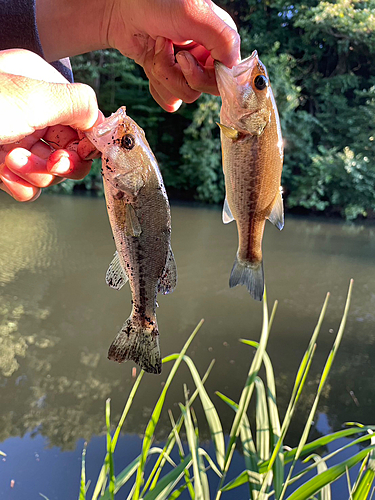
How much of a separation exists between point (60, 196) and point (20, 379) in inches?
464

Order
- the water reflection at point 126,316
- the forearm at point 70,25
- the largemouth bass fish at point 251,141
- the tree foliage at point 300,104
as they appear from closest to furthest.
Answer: the largemouth bass fish at point 251,141 < the forearm at point 70,25 < the water reflection at point 126,316 < the tree foliage at point 300,104

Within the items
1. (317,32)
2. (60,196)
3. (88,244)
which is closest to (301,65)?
Answer: (317,32)

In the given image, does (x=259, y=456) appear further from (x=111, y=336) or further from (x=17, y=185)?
(x=111, y=336)

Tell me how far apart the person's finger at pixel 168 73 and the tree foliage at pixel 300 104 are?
15.4 metres

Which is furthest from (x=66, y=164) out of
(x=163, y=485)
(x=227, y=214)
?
(x=163, y=485)

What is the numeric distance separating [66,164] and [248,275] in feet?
2.59

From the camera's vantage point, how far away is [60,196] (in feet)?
53.2

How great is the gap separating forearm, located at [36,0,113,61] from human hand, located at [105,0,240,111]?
0.06 m

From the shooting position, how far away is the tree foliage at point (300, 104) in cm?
1692

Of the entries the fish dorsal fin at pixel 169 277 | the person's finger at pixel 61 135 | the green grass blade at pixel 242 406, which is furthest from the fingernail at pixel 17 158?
the green grass blade at pixel 242 406

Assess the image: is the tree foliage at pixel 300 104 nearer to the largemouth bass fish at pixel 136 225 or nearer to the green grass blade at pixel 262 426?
the green grass blade at pixel 262 426

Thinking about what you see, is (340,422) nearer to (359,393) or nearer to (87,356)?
(359,393)

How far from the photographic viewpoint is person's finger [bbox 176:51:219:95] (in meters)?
1.65

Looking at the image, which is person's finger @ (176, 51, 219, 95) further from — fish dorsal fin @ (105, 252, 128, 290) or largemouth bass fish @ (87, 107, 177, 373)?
fish dorsal fin @ (105, 252, 128, 290)
